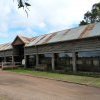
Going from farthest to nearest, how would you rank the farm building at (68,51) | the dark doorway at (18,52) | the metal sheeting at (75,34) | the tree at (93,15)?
the tree at (93,15)
the dark doorway at (18,52)
the metal sheeting at (75,34)
the farm building at (68,51)

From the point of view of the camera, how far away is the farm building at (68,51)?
2789cm

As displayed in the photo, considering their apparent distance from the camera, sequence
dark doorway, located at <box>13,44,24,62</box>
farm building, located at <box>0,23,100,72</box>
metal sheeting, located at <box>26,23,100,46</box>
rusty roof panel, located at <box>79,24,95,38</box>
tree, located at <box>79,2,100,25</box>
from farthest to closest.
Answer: tree, located at <box>79,2,100,25</box> → dark doorway, located at <box>13,44,24,62</box> → rusty roof panel, located at <box>79,24,95,38</box> → metal sheeting, located at <box>26,23,100,46</box> → farm building, located at <box>0,23,100,72</box>

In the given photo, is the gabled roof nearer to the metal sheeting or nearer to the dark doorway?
the dark doorway

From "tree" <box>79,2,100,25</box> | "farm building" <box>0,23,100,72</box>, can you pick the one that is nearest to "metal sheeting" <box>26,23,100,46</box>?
"farm building" <box>0,23,100,72</box>

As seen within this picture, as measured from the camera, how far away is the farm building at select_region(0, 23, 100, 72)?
91.5 ft

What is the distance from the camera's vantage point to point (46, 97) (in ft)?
45.1

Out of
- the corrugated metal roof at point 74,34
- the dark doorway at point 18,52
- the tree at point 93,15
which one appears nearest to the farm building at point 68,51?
the corrugated metal roof at point 74,34

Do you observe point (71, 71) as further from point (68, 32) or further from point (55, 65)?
point (68, 32)

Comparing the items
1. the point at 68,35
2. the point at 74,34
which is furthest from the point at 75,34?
the point at 68,35

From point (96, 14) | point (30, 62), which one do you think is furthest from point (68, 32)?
point (96, 14)

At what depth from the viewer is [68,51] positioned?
3103cm

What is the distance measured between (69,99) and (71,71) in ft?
57.4

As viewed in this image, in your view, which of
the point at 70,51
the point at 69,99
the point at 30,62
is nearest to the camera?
the point at 69,99

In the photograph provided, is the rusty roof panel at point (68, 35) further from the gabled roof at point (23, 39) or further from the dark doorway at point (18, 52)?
the dark doorway at point (18, 52)
